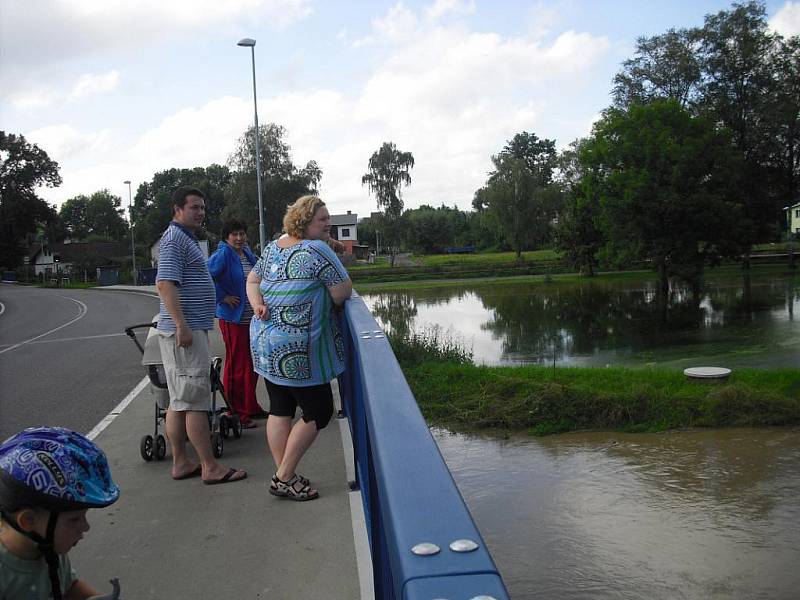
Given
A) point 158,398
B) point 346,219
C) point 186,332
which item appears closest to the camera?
point 186,332

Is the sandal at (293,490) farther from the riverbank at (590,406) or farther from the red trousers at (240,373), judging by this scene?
the riverbank at (590,406)

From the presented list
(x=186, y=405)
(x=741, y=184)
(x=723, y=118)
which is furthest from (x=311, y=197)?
(x=723, y=118)

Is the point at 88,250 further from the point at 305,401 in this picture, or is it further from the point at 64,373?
the point at 305,401

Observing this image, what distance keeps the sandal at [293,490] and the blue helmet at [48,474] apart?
2.67m

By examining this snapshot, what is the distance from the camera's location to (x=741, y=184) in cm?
4984

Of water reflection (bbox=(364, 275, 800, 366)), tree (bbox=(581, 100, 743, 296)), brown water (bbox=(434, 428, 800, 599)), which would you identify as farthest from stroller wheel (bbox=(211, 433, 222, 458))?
tree (bbox=(581, 100, 743, 296))

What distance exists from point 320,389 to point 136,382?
21.3 feet

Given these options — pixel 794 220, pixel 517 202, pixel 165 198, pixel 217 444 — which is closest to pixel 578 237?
pixel 517 202

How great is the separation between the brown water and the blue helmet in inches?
149

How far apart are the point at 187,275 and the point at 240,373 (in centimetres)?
192

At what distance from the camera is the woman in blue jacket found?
21.9 feet

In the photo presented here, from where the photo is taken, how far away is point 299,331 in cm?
436

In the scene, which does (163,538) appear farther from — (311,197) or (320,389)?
(311,197)

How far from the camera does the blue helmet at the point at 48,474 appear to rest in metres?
1.83
